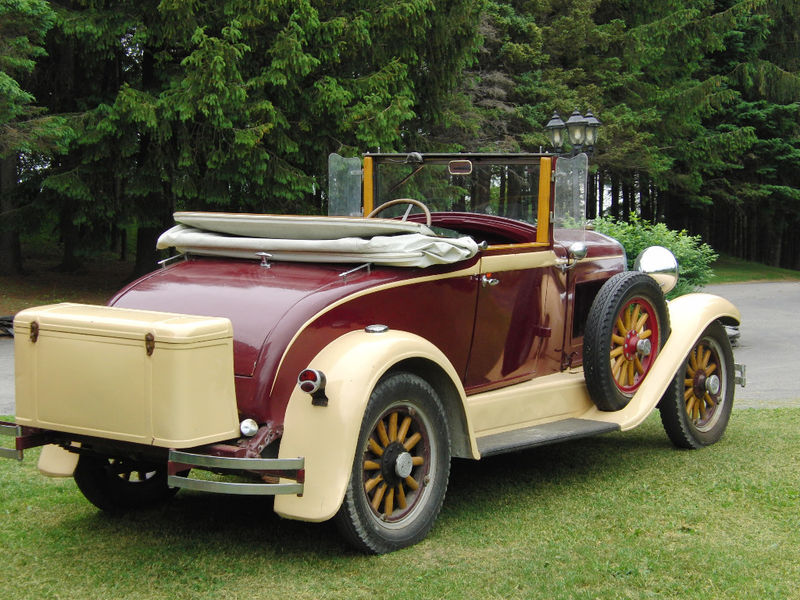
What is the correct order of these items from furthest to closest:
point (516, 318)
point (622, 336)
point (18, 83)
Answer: point (18, 83) < point (622, 336) < point (516, 318)

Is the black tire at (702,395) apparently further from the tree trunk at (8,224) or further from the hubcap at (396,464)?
the tree trunk at (8,224)

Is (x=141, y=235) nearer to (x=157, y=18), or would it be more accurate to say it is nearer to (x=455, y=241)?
(x=157, y=18)

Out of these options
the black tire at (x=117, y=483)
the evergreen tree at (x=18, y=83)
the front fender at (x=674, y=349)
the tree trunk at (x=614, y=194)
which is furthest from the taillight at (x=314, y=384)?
the tree trunk at (x=614, y=194)

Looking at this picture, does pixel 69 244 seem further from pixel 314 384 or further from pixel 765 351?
pixel 314 384

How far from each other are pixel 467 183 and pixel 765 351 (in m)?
8.53

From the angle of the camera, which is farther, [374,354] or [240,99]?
[240,99]

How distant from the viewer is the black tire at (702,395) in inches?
229

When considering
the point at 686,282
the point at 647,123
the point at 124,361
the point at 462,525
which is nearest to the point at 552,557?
the point at 462,525

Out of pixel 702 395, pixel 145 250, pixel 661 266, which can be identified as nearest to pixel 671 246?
pixel 661 266

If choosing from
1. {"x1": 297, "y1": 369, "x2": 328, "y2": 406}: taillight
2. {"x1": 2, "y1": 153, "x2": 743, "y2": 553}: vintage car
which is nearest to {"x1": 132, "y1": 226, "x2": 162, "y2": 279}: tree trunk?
{"x1": 2, "y1": 153, "x2": 743, "y2": 553}: vintage car

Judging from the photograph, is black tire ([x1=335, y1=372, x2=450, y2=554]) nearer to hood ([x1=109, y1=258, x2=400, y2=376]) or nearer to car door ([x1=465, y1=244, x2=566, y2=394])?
hood ([x1=109, y1=258, x2=400, y2=376])

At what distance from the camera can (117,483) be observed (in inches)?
186

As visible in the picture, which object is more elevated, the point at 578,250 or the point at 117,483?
the point at 578,250

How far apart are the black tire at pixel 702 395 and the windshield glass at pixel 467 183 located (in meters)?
1.45
